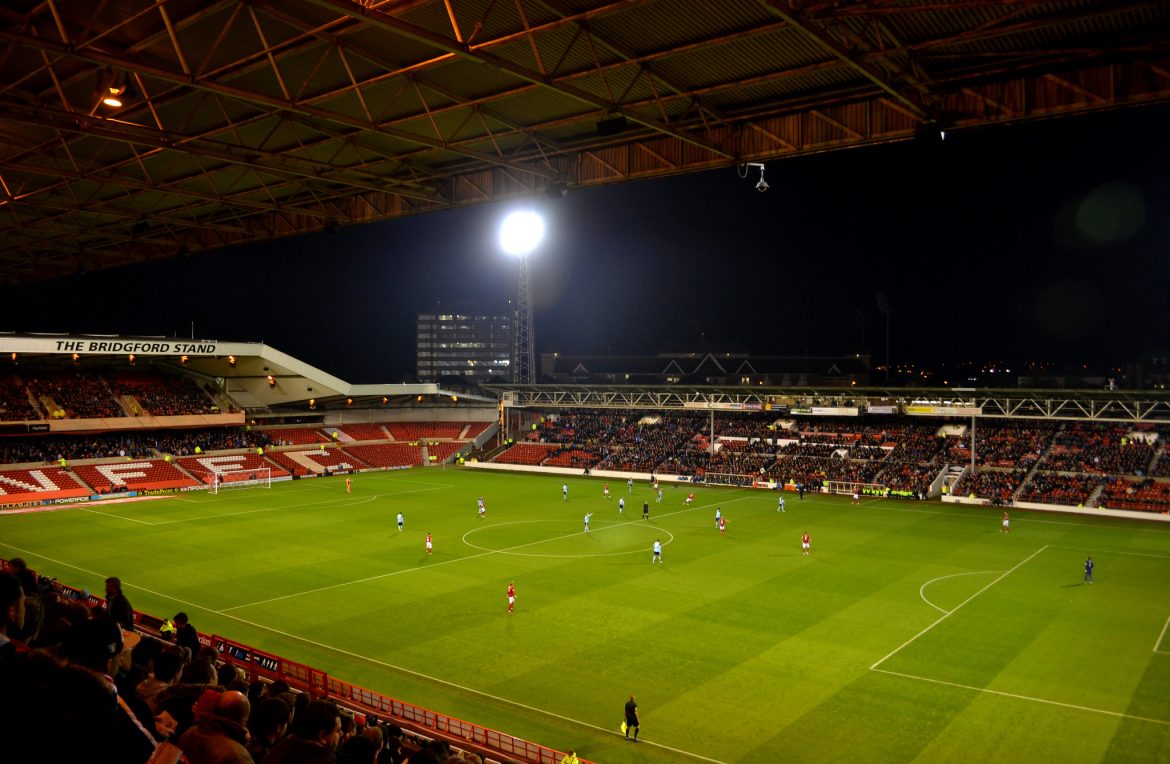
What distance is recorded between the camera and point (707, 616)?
2511cm

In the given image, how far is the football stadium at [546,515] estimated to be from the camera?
13820 millimetres

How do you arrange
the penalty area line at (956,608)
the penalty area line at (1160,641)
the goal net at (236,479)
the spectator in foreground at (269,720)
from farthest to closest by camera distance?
the goal net at (236,479)
the penalty area line at (1160,641)
the penalty area line at (956,608)
the spectator in foreground at (269,720)

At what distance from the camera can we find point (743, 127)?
19812 millimetres

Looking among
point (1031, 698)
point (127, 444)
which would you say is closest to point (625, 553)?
point (1031, 698)

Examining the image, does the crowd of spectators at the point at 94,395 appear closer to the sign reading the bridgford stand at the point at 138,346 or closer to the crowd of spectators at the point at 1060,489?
the sign reading the bridgford stand at the point at 138,346

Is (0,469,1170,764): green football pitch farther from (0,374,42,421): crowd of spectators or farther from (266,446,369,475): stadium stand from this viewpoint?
(266,446,369,475): stadium stand

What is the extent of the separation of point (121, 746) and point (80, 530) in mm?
45210

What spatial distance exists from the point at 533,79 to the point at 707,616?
1676cm

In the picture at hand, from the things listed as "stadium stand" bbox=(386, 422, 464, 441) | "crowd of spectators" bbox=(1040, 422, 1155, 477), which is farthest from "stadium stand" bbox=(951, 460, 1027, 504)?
"stadium stand" bbox=(386, 422, 464, 441)

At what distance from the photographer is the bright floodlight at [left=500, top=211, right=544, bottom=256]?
2547 inches

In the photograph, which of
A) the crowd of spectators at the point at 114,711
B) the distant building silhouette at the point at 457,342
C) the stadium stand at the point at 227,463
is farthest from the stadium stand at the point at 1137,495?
the distant building silhouette at the point at 457,342

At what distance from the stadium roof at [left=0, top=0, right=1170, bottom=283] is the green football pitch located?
12.5m

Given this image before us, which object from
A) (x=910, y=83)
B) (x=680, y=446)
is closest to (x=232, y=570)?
(x=910, y=83)

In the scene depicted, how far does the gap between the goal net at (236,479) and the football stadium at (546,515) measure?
324 cm
